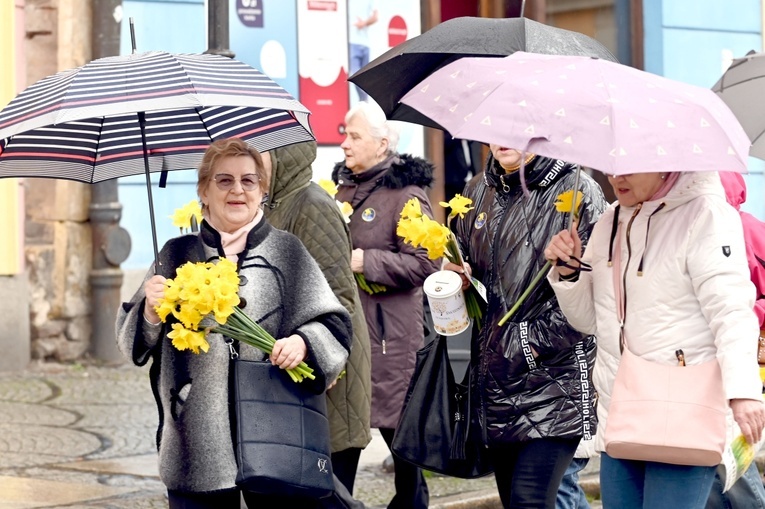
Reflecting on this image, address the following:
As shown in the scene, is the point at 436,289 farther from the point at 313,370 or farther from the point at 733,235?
the point at 733,235

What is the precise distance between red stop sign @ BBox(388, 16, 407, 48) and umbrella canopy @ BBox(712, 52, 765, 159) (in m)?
6.00

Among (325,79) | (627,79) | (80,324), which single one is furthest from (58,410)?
(627,79)

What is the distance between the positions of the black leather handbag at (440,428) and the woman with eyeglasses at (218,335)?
617 millimetres

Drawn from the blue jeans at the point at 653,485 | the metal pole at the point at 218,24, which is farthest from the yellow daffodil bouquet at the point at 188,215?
the blue jeans at the point at 653,485

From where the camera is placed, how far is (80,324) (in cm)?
1061

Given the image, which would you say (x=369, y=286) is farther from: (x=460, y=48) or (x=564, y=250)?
(x=564, y=250)

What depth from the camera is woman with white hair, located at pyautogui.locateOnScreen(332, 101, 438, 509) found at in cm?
640

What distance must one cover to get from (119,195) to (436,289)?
596 cm

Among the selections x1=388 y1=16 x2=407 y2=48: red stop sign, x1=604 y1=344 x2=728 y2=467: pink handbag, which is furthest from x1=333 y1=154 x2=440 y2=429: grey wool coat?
x1=388 y1=16 x2=407 y2=48: red stop sign

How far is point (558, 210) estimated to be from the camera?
488 centimetres

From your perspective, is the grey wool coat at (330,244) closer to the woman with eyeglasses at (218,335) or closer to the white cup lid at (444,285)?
the white cup lid at (444,285)

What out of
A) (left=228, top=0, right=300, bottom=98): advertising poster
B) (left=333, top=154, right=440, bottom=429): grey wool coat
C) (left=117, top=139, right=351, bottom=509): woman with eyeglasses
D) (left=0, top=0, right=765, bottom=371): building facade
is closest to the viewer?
(left=117, top=139, right=351, bottom=509): woman with eyeglasses

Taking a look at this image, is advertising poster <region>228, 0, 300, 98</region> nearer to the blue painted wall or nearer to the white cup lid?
the blue painted wall

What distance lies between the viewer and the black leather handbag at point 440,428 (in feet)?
16.6
